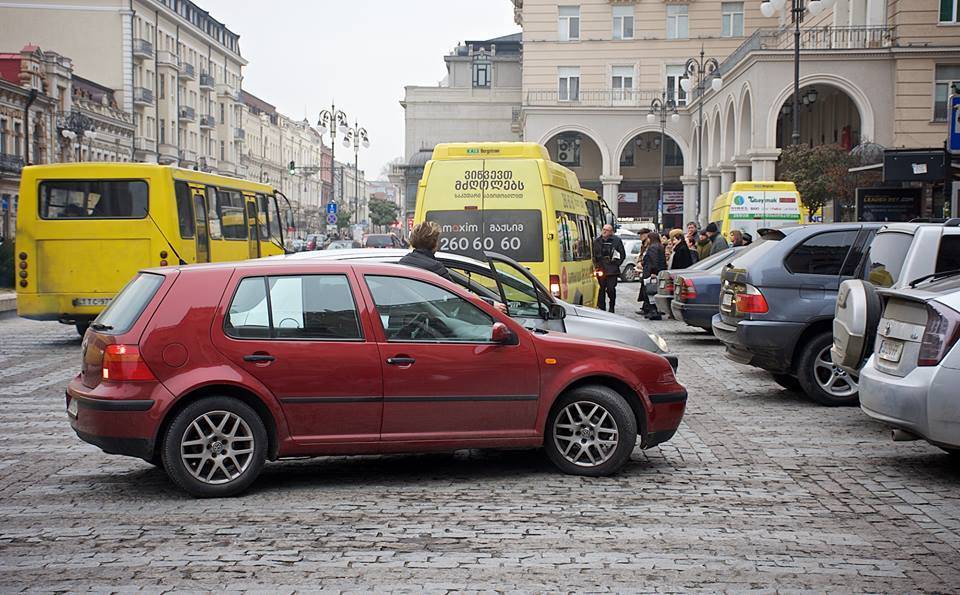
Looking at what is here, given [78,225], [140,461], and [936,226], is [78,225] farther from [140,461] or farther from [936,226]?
[936,226]

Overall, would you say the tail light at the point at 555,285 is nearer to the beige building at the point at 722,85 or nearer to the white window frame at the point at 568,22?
the beige building at the point at 722,85

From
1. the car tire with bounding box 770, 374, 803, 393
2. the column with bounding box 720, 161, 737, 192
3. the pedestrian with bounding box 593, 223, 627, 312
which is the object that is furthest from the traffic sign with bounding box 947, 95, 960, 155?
the column with bounding box 720, 161, 737, 192

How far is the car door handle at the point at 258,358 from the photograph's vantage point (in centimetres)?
737

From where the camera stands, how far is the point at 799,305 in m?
11.5

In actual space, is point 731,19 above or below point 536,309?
above

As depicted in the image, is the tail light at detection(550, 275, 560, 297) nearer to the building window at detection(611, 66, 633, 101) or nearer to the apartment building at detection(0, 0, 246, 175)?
the building window at detection(611, 66, 633, 101)

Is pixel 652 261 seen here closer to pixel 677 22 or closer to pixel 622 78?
pixel 622 78

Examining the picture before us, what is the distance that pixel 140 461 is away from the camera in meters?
8.79

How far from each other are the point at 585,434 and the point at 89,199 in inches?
514

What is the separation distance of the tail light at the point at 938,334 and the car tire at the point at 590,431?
80.0 inches

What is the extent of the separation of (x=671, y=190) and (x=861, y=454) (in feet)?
187

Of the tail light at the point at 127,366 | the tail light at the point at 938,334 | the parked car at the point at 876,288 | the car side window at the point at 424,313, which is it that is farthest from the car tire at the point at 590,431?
the tail light at the point at 127,366

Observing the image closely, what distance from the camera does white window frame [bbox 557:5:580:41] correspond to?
61.2 m

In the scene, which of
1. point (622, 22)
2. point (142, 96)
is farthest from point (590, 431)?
point (142, 96)
